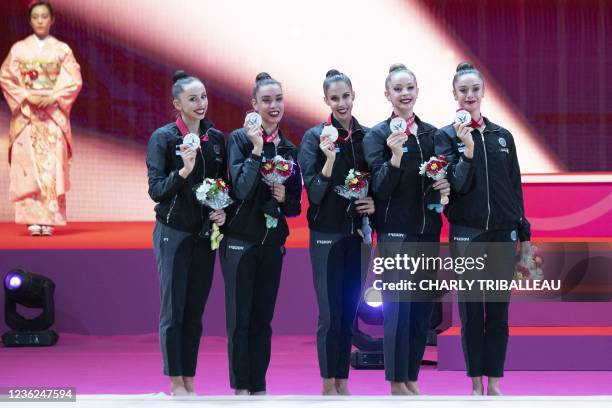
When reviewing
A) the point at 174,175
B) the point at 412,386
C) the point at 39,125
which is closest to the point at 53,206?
the point at 39,125

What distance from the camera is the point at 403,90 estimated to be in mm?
5559

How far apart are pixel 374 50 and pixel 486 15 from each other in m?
0.96

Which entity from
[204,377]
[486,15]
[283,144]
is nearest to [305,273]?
[204,377]

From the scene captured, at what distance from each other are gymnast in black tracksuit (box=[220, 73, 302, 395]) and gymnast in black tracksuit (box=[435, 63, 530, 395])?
0.74 m

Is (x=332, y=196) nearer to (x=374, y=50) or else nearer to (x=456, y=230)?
(x=456, y=230)

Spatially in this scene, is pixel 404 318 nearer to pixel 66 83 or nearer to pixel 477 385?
pixel 477 385

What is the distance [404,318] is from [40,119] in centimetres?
428

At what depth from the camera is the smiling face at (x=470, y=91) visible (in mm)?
5555

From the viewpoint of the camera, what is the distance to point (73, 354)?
760cm

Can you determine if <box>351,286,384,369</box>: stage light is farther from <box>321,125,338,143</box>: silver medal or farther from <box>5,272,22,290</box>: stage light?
<box>5,272,22,290</box>: stage light

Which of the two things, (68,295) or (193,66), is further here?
(193,66)

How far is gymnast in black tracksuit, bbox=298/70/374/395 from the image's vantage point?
555 cm

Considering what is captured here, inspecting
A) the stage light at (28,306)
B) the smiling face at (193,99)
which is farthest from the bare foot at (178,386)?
the stage light at (28,306)

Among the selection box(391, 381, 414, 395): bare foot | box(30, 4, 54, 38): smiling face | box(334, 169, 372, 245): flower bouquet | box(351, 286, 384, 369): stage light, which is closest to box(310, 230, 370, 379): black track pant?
box(334, 169, 372, 245): flower bouquet
